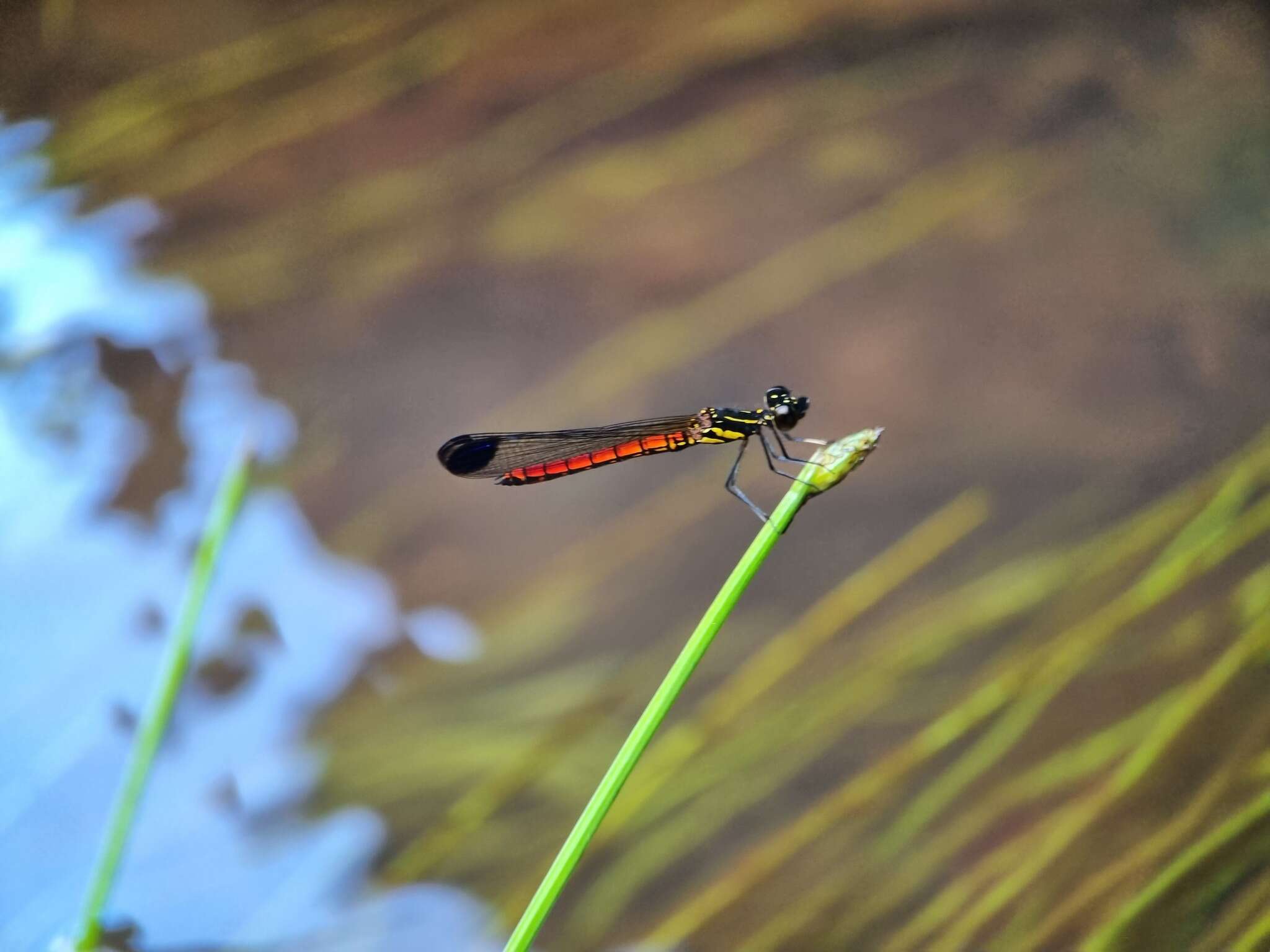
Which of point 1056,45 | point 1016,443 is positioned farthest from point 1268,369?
point 1056,45

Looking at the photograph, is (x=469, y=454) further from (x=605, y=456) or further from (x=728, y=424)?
(x=728, y=424)

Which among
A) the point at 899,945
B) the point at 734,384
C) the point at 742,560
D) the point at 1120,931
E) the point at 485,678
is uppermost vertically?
the point at 734,384

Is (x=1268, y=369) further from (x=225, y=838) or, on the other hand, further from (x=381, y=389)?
(x=225, y=838)

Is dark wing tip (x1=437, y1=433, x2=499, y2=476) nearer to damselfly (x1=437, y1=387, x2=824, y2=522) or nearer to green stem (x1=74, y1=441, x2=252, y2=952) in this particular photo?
damselfly (x1=437, y1=387, x2=824, y2=522)

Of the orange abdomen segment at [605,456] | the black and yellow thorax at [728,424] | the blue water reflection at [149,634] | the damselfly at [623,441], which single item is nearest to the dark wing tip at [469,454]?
the damselfly at [623,441]

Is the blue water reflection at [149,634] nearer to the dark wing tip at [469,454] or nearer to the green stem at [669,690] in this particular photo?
the dark wing tip at [469,454]
